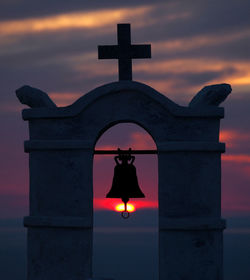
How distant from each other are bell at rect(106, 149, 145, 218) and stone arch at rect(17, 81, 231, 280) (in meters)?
0.64

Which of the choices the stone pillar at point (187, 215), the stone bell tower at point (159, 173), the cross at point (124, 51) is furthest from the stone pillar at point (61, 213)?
the cross at point (124, 51)

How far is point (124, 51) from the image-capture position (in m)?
10.4

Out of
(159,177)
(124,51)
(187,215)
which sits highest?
(124,51)

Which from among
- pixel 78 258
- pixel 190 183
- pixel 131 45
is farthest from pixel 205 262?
pixel 131 45

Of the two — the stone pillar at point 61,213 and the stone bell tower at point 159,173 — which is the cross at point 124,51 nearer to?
the stone bell tower at point 159,173

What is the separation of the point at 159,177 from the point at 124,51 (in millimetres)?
1991

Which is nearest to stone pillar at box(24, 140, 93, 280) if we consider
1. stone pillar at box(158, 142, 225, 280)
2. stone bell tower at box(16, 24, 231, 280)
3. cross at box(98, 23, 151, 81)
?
stone bell tower at box(16, 24, 231, 280)

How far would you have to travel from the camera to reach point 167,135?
10.1 m

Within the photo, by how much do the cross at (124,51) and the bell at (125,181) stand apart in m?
1.39

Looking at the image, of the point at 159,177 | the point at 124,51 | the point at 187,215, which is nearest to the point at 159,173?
the point at 159,177

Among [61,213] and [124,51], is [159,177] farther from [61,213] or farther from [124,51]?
[124,51]

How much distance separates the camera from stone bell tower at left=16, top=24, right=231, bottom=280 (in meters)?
10.0

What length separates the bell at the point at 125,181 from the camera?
10.7 metres

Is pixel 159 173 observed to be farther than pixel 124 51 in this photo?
No
